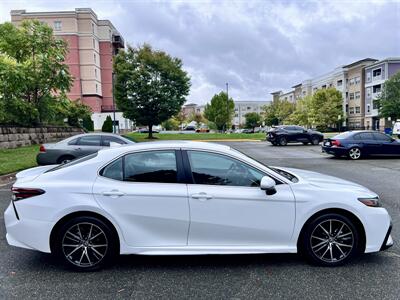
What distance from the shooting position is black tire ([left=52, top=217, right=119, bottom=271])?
155 inches

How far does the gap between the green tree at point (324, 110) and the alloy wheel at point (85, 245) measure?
5728cm

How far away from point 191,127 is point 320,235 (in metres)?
76.5

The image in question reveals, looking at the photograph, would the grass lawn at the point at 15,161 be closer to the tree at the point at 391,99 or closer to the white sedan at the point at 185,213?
the white sedan at the point at 185,213

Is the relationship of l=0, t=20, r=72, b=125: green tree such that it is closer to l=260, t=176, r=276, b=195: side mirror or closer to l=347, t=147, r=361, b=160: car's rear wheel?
l=347, t=147, r=361, b=160: car's rear wheel

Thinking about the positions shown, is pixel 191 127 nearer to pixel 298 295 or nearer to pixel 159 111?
pixel 159 111

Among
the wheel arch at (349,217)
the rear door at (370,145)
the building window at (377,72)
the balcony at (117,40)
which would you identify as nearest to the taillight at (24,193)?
the wheel arch at (349,217)

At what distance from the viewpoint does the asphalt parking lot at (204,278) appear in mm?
3430

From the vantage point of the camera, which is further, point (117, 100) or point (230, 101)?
point (230, 101)

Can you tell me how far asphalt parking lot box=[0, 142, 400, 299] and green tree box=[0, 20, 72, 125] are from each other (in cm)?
1851

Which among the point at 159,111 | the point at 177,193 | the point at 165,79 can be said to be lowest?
the point at 177,193

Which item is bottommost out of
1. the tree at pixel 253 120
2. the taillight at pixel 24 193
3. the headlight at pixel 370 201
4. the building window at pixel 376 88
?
the headlight at pixel 370 201

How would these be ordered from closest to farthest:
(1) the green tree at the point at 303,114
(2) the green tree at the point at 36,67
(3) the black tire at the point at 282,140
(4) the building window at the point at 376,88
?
(2) the green tree at the point at 36,67 → (3) the black tire at the point at 282,140 → (4) the building window at the point at 376,88 → (1) the green tree at the point at 303,114

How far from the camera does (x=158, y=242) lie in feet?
13.0

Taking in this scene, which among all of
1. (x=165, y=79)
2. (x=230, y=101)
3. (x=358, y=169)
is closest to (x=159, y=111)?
(x=165, y=79)
